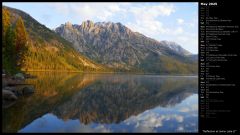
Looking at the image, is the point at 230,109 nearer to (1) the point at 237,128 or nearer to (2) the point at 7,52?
(1) the point at 237,128

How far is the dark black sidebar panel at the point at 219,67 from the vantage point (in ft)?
50.7

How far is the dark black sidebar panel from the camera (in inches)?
608

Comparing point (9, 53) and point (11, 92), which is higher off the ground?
point (9, 53)

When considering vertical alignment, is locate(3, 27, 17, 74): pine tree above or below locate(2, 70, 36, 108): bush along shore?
above

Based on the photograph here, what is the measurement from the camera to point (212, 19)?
16.2 m

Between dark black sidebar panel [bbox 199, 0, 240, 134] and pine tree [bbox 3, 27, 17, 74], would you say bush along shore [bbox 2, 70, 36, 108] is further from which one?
dark black sidebar panel [bbox 199, 0, 240, 134]

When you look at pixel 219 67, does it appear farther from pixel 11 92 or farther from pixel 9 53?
pixel 9 53

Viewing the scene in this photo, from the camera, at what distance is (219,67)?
53.1 ft

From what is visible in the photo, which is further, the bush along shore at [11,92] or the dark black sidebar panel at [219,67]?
the bush along shore at [11,92]

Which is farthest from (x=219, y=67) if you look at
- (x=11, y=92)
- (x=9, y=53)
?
(x=9, y=53)

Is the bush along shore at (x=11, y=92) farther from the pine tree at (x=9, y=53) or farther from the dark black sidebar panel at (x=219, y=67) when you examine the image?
the dark black sidebar panel at (x=219, y=67)

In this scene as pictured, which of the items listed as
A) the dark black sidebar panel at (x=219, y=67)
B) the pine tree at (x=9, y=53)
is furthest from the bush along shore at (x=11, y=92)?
the dark black sidebar panel at (x=219, y=67)

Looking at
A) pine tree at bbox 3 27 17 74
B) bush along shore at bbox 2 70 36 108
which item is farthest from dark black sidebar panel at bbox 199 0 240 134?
pine tree at bbox 3 27 17 74

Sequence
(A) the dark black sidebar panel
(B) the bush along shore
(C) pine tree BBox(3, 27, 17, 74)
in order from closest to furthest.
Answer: (A) the dark black sidebar panel, (B) the bush along shore, (C) pine tree BBox(3, 27, 17, 74)
